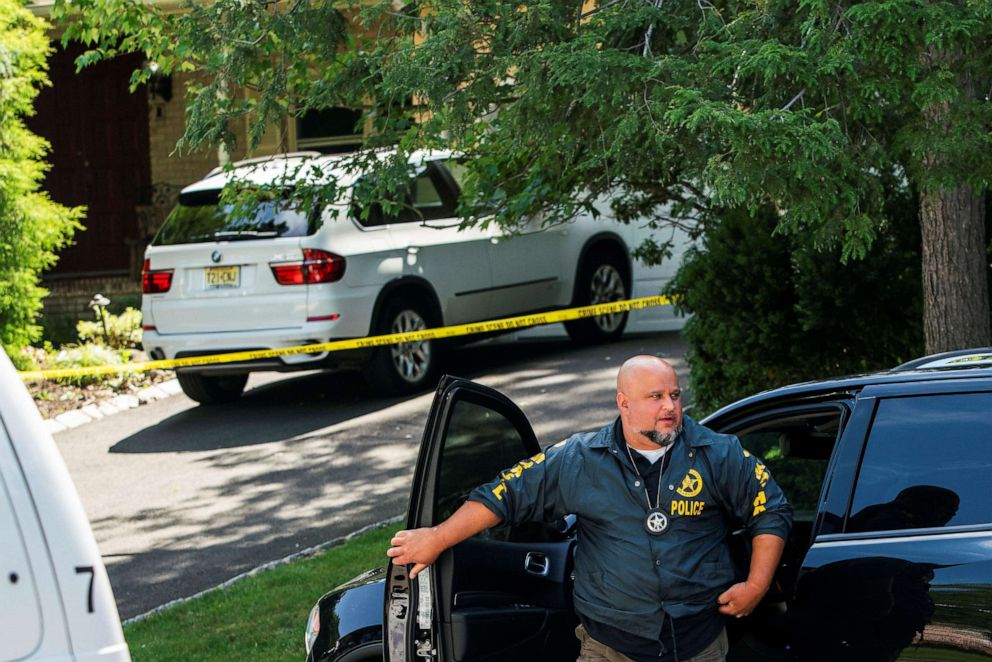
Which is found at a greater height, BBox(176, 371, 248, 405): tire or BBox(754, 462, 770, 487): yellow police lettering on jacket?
BBox(754, 462, 770, 487): yellow police lettering on jacket

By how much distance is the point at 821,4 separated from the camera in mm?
4660

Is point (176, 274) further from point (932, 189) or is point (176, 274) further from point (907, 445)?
point (907, 445)

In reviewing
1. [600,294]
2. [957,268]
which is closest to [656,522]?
[957,268]

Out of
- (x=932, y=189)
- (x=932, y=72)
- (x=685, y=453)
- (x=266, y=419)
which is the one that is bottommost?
(x=266, y=419)

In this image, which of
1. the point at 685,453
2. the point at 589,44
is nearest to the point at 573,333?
the point at 589,44

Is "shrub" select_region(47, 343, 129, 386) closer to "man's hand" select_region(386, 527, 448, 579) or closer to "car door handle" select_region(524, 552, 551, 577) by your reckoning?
"car door handle" select_region(524, 552, 551, 577)

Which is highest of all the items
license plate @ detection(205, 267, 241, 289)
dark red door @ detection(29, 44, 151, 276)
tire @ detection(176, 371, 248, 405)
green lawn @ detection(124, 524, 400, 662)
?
dark red door @ detection(29, 44, 151, 276)

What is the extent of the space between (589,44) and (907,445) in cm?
221

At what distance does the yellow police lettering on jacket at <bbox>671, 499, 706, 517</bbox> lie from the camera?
3672 millimetres

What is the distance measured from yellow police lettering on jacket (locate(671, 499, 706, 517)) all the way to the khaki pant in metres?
0.35

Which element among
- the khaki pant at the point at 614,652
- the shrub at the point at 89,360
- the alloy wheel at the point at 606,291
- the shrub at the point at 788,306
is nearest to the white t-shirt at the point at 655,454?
the khaki pant at the point at 614,652

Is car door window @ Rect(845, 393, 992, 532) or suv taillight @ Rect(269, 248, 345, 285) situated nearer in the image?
car door window @ Rect(845, 393, 992, 532)

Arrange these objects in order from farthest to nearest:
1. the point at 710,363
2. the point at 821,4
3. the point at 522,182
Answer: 1. the point at 710,363
2. the point at 522,182
3. the point at 821,4

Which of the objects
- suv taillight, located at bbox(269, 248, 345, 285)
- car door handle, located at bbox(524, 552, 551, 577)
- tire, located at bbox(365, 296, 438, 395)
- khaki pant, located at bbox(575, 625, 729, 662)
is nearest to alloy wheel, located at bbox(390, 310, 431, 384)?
tire, located at bbox(365, 296, 438, 395)
